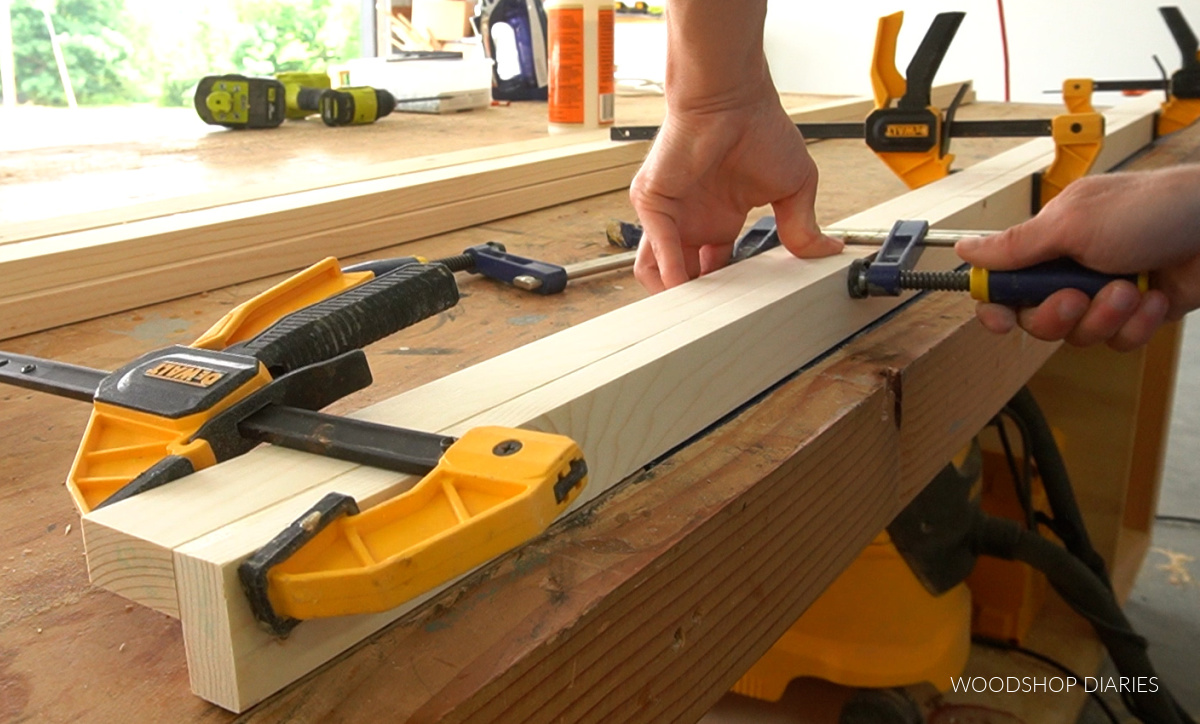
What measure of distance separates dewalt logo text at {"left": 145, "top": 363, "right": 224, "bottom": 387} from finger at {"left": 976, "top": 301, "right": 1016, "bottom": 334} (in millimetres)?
709

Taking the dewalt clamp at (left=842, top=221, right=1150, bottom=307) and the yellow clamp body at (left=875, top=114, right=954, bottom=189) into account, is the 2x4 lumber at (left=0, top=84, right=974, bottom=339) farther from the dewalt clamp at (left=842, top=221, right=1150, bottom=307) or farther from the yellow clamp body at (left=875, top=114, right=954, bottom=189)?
the dewalt clamp at (left=842, top=221, right=1150, bottom=307)

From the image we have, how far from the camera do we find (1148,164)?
1.92 metres

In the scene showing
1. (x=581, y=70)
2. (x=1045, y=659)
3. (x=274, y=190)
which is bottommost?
(x=1045, y=659)

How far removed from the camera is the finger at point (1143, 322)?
917 mm

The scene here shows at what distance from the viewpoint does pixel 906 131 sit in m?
1.55

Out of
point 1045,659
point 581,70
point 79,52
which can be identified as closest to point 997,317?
point 1045,659

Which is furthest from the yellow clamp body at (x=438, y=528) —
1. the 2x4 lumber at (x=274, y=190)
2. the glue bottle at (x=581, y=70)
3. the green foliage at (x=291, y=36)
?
the green foliage at (x=291, y=36)

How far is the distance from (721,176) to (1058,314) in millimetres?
407

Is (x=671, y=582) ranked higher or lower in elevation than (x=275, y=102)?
lower

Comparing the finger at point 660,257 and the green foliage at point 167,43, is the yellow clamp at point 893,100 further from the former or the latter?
the green foliage at point 167,43

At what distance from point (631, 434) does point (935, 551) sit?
0.90 metres

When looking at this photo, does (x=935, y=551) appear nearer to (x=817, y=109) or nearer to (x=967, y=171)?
(x=967, y=171)

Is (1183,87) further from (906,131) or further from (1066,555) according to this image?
(1066,555)

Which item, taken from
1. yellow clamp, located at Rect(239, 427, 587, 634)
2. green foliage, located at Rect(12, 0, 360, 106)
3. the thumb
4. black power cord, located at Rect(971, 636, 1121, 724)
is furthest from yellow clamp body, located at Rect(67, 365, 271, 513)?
green foliage, located at Rect(12, 0, 360, 106)
